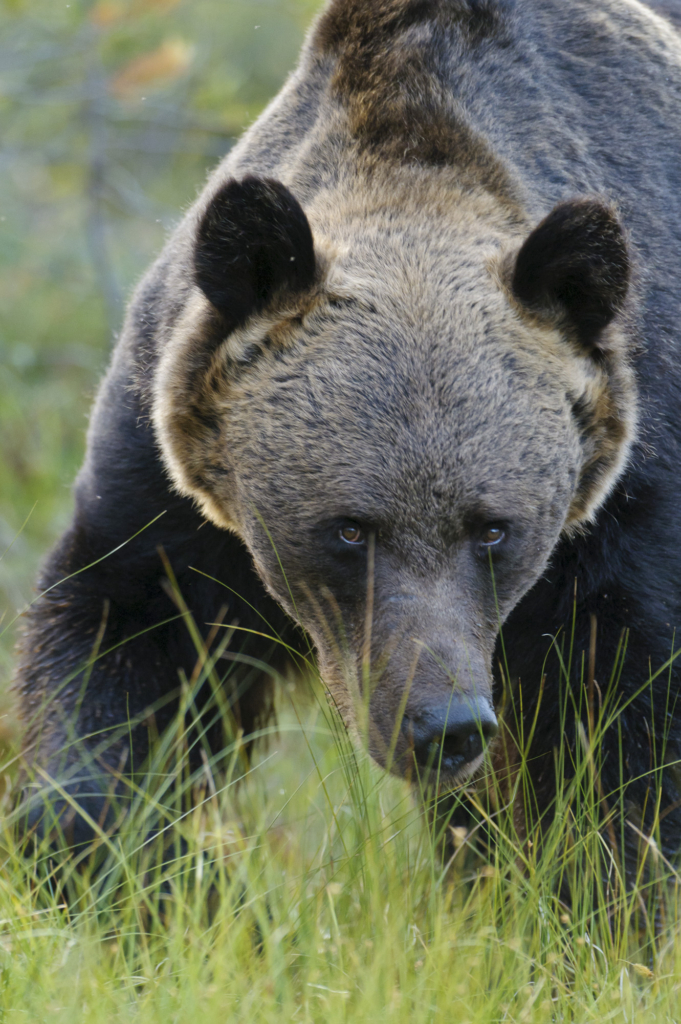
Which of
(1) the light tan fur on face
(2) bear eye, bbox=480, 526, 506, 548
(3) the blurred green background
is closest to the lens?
(2) bear eye, bbox=480, 526, 506, 548

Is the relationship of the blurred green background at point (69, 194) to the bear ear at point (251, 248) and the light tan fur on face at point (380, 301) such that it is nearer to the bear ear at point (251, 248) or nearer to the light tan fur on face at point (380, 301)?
the light tan fur on face at point (380, 301)

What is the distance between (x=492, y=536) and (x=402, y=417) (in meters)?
0.36

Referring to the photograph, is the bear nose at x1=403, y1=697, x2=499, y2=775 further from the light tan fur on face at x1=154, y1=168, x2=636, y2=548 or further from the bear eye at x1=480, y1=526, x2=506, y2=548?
the light tan fur on face at x1=154, y1=168, x2=636, y2=548

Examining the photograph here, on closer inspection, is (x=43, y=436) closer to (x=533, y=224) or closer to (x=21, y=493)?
(x=21, y=493)

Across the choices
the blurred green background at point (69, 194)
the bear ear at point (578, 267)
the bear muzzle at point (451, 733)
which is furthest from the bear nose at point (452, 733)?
the blurred green background at point (69, 194)

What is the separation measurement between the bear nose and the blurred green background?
4.10m

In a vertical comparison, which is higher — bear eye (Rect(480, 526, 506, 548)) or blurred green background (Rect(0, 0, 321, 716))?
blurred green background (Rect(0, 0, 321, 716))

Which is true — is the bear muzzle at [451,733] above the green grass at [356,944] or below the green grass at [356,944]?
above

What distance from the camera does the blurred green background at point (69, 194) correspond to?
7.52 m

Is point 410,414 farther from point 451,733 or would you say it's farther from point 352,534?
point 451,733

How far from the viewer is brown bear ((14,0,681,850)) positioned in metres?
3.00

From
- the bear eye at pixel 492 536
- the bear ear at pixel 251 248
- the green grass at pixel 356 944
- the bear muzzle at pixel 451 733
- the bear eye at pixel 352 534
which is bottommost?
the green grass at pixel 356 944

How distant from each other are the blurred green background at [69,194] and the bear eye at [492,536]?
3987 millimetres

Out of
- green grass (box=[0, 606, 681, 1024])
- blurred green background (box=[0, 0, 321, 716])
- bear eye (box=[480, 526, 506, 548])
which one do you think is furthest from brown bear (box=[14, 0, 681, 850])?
blurred green background (box=[0, 0, 321, 716])
